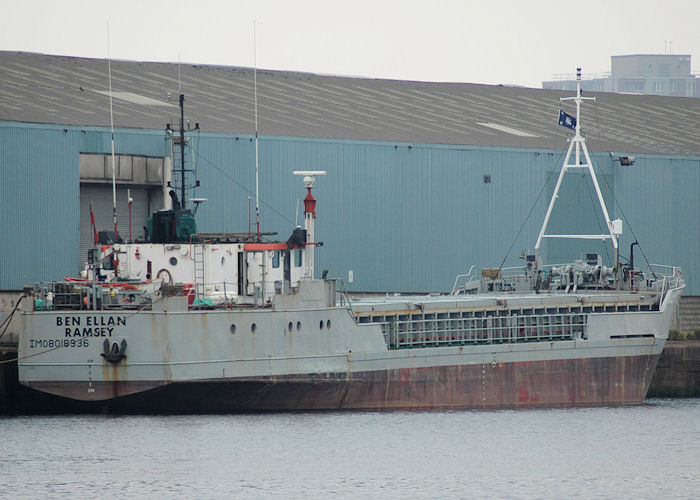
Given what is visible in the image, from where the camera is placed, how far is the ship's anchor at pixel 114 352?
3688 centimetres

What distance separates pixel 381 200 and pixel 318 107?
7.45 m

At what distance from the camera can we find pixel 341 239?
5497 centimetres

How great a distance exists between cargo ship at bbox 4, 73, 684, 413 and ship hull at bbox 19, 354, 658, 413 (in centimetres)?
5

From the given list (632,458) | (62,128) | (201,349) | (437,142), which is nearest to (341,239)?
(437,142)

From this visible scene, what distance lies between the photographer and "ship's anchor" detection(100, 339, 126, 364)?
36.9m

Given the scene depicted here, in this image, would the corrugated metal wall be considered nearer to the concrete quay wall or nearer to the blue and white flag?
the concrete quay wall

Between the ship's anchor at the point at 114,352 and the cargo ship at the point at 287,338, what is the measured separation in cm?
3

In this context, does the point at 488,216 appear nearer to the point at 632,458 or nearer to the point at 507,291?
the point at 507,291

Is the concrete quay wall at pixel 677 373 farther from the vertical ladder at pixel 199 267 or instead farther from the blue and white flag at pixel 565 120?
the vertical ladder at pixel 199 267

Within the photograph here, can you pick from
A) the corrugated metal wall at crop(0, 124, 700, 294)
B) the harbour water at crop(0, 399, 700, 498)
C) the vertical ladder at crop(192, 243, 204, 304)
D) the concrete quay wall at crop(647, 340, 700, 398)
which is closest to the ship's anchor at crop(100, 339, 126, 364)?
the harbour water at crop(0, 399, 700, 498)

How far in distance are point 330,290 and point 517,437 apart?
725 centimetres

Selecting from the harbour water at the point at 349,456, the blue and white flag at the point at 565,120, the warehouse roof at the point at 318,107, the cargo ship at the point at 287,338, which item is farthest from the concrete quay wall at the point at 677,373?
the warehouse roof at the point at 318,107

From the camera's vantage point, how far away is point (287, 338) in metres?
38.7

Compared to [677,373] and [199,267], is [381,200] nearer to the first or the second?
[677,373]
